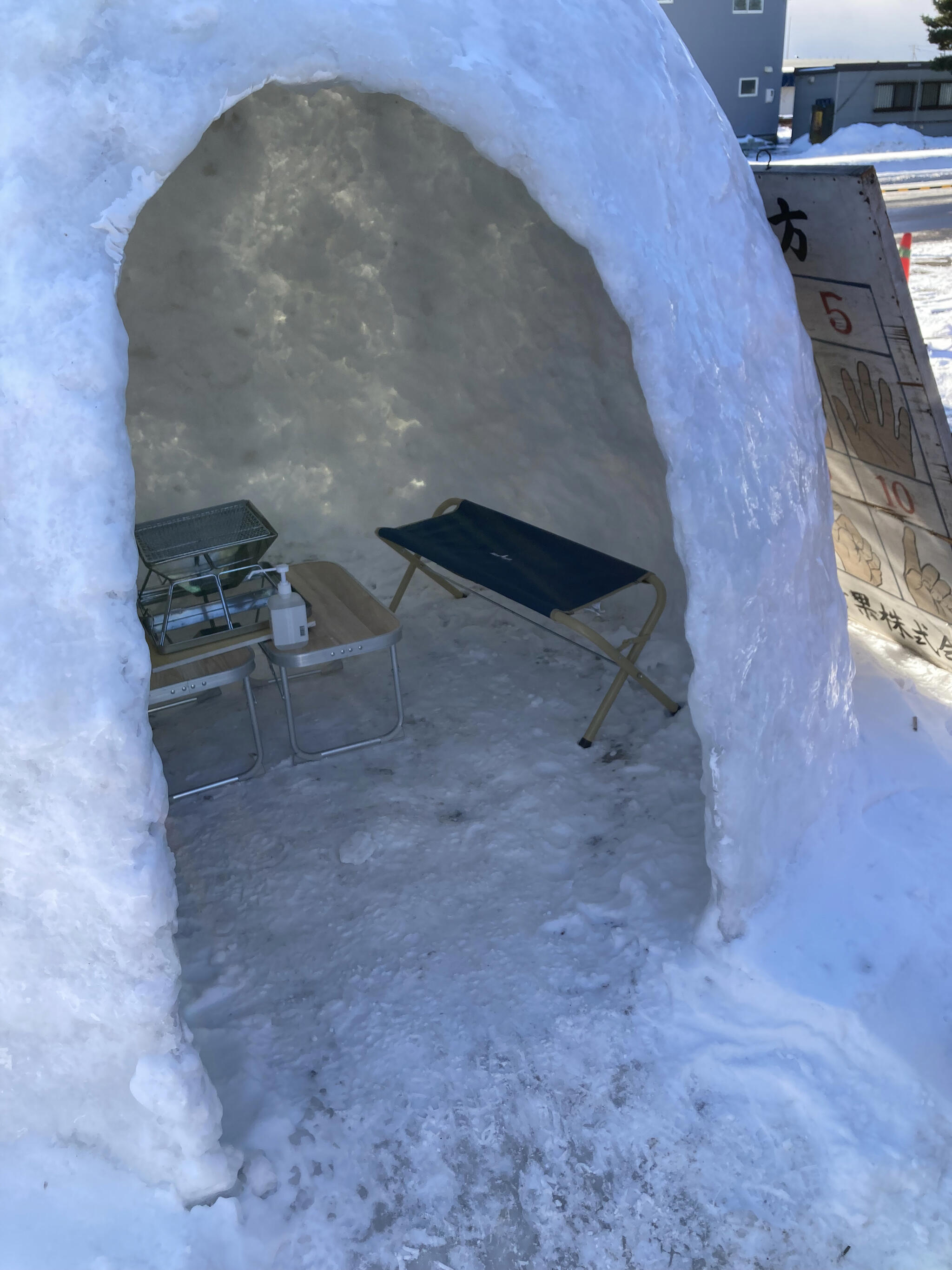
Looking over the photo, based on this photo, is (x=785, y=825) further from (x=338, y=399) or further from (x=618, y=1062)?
(x=338, y=399)

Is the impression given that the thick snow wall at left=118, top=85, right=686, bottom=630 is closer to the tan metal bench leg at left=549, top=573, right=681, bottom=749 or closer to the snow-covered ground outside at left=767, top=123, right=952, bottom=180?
the tan metal bench leg at left=549, top=573, right=681, bottom=749

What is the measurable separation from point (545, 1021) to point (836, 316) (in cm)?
239

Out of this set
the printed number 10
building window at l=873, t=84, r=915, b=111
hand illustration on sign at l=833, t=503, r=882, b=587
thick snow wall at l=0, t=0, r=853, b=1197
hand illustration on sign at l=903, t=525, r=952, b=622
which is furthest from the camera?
building window at l=873, t=84, r=915, b=111

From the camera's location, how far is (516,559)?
407 cm

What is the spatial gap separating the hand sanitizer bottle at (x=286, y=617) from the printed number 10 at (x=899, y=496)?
6.95ft

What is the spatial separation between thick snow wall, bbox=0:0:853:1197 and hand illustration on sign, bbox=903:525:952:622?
0.93m

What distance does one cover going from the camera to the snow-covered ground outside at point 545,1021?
220 cm

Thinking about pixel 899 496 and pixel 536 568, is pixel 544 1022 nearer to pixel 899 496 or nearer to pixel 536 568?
pixel 536 568

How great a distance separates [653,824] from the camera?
11.0ft

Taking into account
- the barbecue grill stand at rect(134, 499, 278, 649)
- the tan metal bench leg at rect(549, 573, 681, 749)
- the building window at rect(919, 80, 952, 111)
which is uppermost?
the building window at rect(919, 80, 952, 111)

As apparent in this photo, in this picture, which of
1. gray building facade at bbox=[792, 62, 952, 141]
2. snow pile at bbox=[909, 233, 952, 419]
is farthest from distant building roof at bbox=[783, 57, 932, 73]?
snow pile at bbox=[909, 233, 952, 419]

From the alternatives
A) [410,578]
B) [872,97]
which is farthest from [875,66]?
[410,578]

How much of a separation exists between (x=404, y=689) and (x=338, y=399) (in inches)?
61.3

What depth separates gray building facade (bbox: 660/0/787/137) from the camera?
80.0 ft
